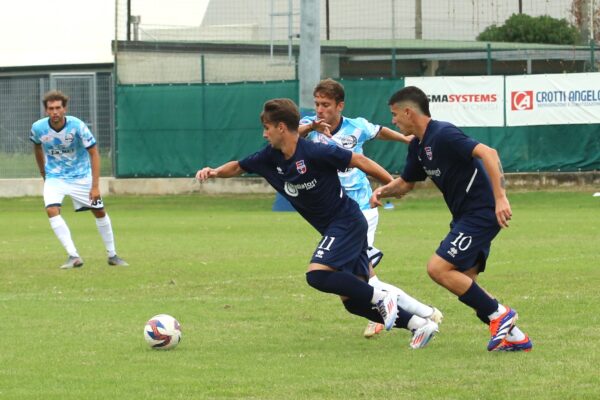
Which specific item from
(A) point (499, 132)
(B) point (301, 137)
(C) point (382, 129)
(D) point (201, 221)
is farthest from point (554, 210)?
(B) point (301, 137)

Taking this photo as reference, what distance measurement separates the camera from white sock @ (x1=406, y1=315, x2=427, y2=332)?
8.28 meters

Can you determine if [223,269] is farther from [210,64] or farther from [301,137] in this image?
[210,64]

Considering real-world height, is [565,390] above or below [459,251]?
below

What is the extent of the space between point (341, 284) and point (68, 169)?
24.3 ft

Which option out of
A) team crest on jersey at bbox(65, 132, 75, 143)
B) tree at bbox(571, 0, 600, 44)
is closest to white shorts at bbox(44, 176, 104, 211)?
team crest on jersey at bbox(65, 132, 75, 143)

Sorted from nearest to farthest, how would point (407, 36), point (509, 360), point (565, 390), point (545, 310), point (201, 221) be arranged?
point (565, 390) < point (509, 360) < point (545, 310) < point (201, 221) < point (407, 36)

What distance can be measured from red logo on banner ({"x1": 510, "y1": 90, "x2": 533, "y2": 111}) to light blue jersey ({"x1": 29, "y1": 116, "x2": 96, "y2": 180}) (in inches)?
521

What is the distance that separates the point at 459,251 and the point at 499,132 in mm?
18676

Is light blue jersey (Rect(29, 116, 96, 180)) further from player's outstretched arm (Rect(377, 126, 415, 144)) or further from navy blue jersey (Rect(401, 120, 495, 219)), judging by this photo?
navy blue jersey (Rect(401, 120, 495, 219))

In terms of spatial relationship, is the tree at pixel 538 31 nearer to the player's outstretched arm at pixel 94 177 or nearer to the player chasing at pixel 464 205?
the player's outstretched arm at pixel 94 177

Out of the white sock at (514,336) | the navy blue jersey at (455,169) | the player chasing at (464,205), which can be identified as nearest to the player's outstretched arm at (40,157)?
the player chasing at (464,205)

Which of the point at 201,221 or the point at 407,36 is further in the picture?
the point at 407,36

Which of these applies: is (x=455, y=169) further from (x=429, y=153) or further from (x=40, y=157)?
(x=40, y=157)

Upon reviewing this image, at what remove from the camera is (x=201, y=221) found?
22438 mm
